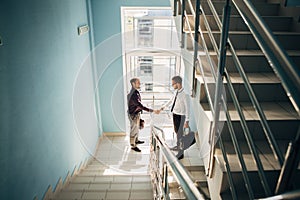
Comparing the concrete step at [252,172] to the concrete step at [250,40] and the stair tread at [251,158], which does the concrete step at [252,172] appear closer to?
the stair tread at [251,158]

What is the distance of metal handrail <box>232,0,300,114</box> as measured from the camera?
2.96 ft

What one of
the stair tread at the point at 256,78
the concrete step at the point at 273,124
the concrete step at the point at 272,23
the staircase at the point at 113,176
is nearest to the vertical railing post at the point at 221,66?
the concrete step at the point at 273,124

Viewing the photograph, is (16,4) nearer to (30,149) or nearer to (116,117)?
(30,149)

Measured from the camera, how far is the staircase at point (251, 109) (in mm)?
1521

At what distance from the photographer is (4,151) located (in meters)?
2.08

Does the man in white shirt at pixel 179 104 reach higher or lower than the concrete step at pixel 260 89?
lower

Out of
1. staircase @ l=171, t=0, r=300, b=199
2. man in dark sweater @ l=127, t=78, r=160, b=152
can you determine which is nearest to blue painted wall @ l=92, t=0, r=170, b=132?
man in dark sweater @ l=127, t=78, r=160, b=152

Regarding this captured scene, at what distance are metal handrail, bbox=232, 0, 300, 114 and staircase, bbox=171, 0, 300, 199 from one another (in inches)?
14.4

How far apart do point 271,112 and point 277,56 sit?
3.12 feet

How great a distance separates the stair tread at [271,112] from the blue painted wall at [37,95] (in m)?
1.68

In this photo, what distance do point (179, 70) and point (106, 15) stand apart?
214 centimetres

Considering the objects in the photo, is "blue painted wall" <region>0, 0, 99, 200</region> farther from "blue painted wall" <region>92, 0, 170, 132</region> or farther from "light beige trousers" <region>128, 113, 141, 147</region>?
"blue painted wall" <region>92, 0, 170, 132</region>

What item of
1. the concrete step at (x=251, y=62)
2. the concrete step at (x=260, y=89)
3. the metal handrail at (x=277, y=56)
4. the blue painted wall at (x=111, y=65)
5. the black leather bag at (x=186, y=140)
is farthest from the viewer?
the blue painted wall at (x=111, y=65)

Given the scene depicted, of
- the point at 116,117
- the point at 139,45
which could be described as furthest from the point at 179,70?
the point at 116,117
